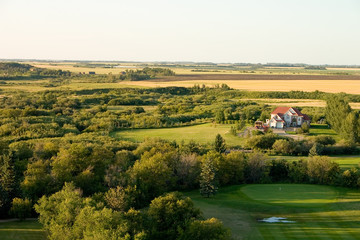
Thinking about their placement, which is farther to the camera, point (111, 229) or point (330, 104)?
point (330, 104)

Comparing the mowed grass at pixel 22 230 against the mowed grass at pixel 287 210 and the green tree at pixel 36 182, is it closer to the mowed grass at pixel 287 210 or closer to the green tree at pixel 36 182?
the green tree at pixel 36 182

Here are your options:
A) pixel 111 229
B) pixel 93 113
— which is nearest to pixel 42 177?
pixel 111 229

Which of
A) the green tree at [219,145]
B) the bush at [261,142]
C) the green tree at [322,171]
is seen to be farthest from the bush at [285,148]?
the green tree at [322,171]

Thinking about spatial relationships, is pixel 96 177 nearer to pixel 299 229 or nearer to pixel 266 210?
pixel 266 210

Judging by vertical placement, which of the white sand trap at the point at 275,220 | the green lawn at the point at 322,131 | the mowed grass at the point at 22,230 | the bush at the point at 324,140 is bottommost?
the mowed grass at the point at 22,230

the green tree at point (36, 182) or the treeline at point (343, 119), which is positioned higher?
the treeline at point (343, 119)

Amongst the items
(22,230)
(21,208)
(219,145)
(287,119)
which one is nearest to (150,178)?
(21,208)

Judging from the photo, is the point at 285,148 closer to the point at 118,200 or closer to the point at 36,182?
the point at 118,200
